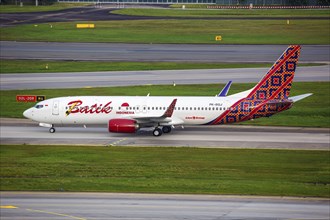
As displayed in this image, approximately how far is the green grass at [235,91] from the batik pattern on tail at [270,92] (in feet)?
18.9

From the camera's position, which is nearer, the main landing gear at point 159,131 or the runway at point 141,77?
the main landing gear at point 159,131

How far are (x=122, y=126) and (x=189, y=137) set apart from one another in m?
5.89

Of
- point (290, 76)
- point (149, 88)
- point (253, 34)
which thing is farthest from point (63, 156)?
point (253, 34)

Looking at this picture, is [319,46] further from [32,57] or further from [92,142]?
[92,142]

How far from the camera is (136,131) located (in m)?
65.8

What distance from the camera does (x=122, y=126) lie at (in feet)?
211

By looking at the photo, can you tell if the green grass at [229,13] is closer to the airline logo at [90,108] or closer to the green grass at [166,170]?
the airline logo at [90,108]

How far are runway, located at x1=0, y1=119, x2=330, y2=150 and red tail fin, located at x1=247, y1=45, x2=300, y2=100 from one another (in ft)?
12.3

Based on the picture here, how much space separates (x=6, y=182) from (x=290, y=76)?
27869mm

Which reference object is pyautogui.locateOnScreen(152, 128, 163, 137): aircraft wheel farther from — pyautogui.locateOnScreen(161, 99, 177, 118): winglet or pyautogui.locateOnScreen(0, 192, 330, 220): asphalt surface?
pyautogui.locateOnScreen(0, 192, 330, 220): asphalt surface

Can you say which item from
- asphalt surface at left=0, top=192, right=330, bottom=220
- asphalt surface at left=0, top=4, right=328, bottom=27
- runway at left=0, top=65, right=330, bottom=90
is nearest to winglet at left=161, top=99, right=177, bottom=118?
asphalt surface at left=0, top=192, right=330, bottom=220

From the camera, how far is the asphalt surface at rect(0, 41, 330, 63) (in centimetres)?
10869

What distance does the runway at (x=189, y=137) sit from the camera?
203 ft

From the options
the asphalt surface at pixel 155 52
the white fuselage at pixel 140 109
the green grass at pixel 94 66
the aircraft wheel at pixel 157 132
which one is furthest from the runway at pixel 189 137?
the asphalt surface at pixel 155 52
